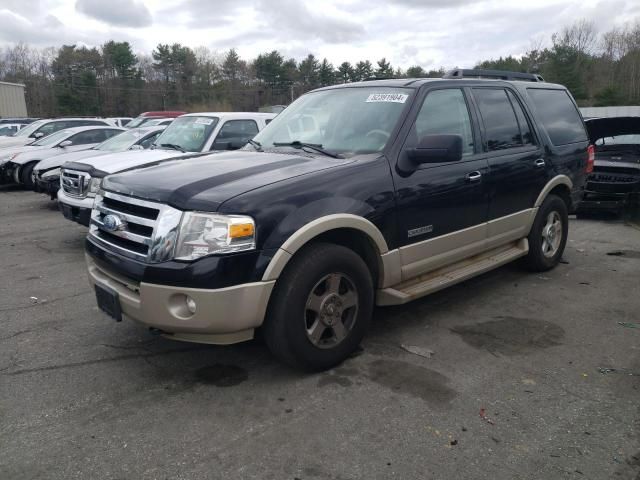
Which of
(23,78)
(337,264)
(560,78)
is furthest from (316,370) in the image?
(23,78)

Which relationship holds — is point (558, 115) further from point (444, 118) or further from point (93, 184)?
point (93, 184)

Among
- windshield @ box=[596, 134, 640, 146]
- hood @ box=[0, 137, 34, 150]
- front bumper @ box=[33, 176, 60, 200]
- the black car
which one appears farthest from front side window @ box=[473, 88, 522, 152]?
hood @ box=[0, 137, 34, 150]

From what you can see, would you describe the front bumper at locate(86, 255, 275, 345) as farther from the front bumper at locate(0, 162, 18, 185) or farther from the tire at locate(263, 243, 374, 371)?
the front bumper at locate(0, 162, 18, 185)

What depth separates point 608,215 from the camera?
32.2 ft

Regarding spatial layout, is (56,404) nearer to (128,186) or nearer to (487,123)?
(128,186)

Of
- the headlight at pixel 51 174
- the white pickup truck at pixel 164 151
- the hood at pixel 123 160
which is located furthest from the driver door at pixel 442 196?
the headlight at pixel 51 174

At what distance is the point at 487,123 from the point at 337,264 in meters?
2.30

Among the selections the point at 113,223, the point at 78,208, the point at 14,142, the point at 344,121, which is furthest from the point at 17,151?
the point at 344,121

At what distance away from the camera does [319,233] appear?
3367 millimetres

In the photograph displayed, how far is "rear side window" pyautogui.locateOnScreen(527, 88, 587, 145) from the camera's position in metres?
5.62

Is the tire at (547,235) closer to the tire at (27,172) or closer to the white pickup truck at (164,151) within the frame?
the white pickup truck at (164,151)

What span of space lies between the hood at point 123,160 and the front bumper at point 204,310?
3.78 meters

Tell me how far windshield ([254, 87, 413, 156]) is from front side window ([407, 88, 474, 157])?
19 cm

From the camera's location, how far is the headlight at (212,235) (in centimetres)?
304
